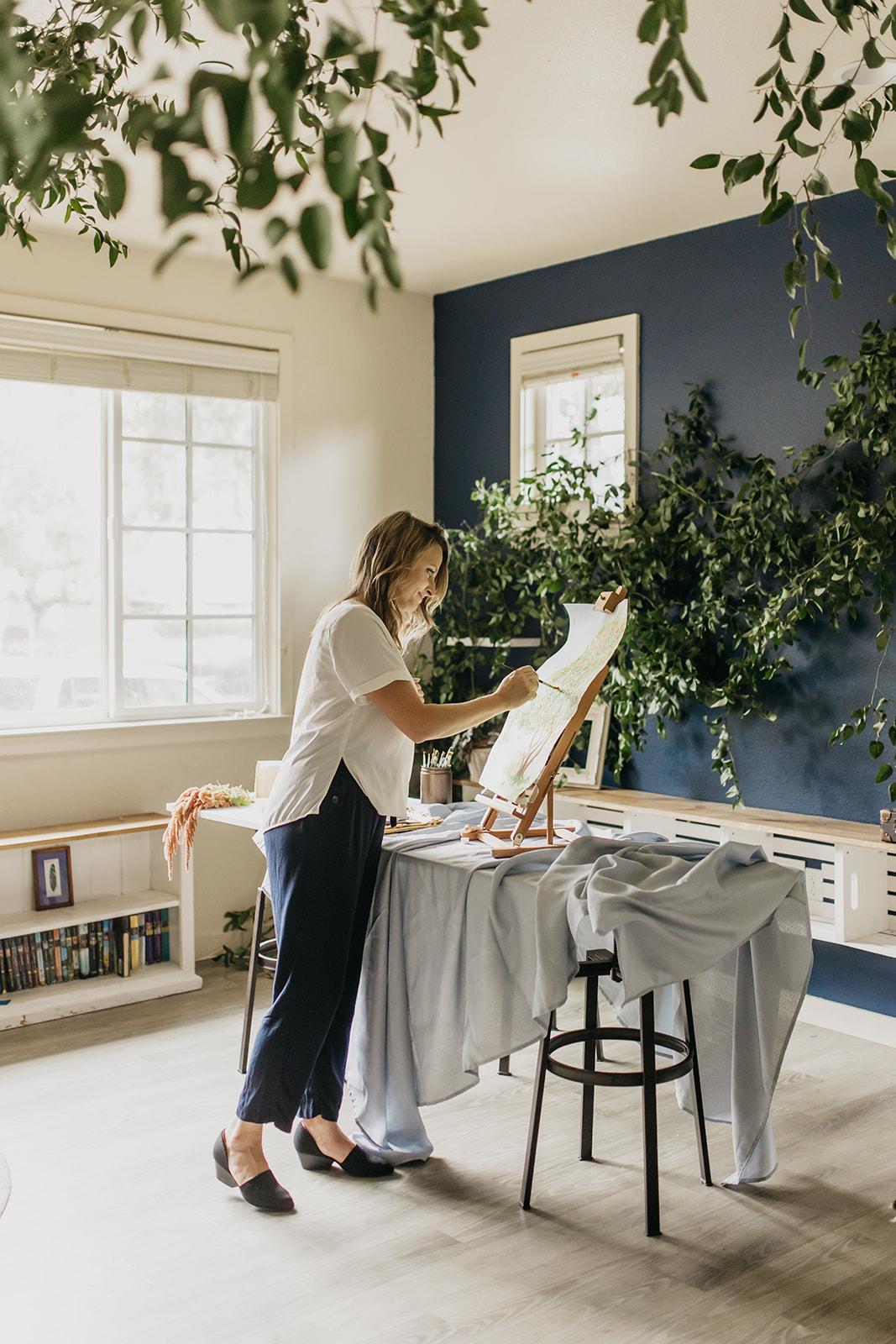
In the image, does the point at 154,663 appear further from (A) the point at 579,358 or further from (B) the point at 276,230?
(B) the point at 276,230

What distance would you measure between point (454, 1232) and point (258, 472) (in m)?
3.51

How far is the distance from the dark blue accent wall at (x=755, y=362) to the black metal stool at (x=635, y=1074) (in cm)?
168

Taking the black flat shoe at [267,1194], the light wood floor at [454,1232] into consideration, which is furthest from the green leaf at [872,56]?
the black flat shoe at [267,1194]

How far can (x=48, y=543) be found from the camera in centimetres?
478

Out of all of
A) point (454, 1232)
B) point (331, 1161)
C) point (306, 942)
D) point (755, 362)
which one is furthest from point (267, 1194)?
point (755, 362)

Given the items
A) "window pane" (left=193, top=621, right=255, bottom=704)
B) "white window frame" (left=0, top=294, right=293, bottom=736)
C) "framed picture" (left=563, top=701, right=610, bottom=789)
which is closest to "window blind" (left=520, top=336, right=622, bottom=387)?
"white window frame" (left=0, top=294, right=293, bottom=736)

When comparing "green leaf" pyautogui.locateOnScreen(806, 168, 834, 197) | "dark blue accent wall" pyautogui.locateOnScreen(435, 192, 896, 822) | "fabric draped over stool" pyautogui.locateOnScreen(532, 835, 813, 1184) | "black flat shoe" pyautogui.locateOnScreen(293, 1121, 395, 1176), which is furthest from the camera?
"dark blue accent wall" pyautogui.locateOnScreen(435, 192, 896, 822)

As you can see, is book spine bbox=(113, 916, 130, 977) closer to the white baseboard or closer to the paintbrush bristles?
the paintbrush bristles

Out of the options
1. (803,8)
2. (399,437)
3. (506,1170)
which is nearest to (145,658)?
(399,437)

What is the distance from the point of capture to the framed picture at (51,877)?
4.52m

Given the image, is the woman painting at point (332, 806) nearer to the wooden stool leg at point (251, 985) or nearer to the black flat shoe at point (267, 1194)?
the black flat shoe at point (267, 1194)

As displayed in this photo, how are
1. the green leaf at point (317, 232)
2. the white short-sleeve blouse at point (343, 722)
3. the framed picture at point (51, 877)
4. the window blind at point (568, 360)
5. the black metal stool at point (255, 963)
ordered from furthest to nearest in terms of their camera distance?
1. the window blind at point (568, 360)
2. the framed picture at point (51, 877)
3. the black metal stool at point (255, 963)
4. the white short-sleeve blouse at point (343, 722)
5. the green leaf at point (317, 232)

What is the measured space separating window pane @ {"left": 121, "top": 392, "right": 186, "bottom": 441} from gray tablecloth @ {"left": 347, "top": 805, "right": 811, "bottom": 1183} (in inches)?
102

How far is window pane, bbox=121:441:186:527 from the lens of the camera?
498cm
